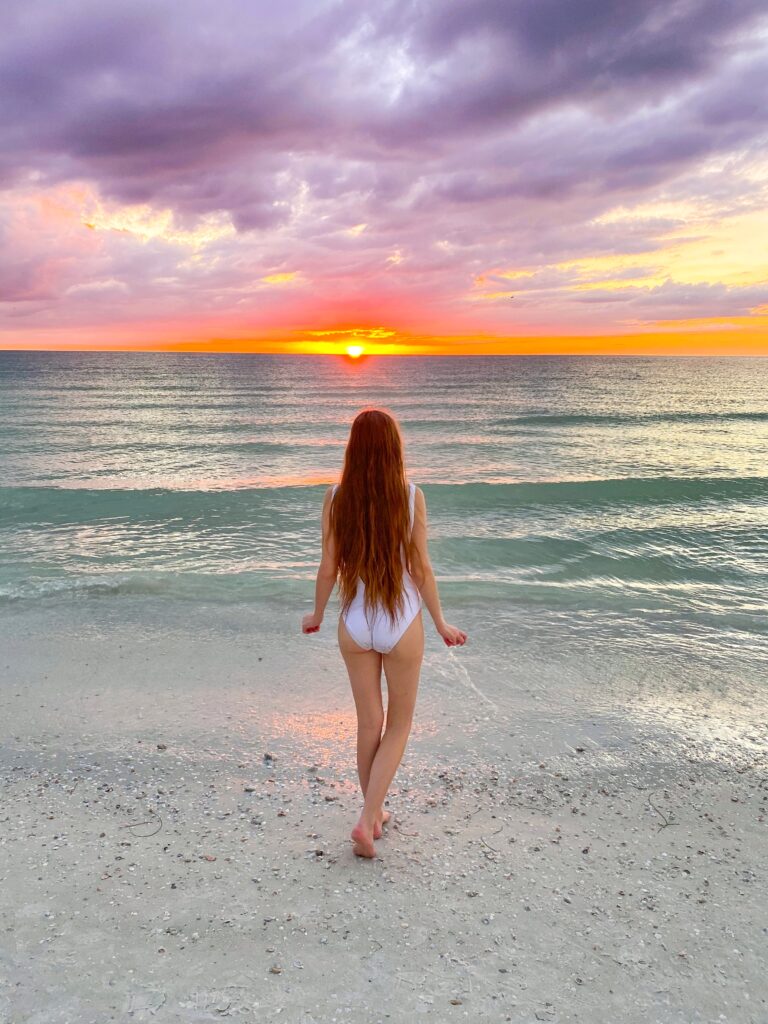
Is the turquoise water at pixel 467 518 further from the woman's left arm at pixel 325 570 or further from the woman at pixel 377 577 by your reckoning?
the woman's left arm at pixel 325 570

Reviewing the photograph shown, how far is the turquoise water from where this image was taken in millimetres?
8062

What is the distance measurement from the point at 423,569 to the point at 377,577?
252 mm

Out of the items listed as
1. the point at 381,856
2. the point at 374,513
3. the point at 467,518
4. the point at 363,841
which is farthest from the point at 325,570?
the point at 467,518

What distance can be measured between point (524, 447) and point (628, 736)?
67.6 ft

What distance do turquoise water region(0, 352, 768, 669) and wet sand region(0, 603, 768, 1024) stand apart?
2.04 meters

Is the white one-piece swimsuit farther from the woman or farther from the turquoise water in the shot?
the turquoise water

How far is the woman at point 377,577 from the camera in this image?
10.2ft

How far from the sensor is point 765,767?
14.7 ft

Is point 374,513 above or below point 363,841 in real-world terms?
above

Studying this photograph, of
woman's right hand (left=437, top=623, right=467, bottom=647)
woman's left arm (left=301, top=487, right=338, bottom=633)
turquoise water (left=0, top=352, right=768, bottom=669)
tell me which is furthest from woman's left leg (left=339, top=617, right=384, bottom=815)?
turquoise water (left=0, top=352, right=768, bottom=669)

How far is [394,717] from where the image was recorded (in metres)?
3.43

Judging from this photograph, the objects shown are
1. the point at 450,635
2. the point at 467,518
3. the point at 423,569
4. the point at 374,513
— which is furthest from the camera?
the point at 467,518

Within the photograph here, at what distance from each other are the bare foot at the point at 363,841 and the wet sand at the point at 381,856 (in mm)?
58

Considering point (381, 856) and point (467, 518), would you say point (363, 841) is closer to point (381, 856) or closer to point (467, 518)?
point (381, 856)
